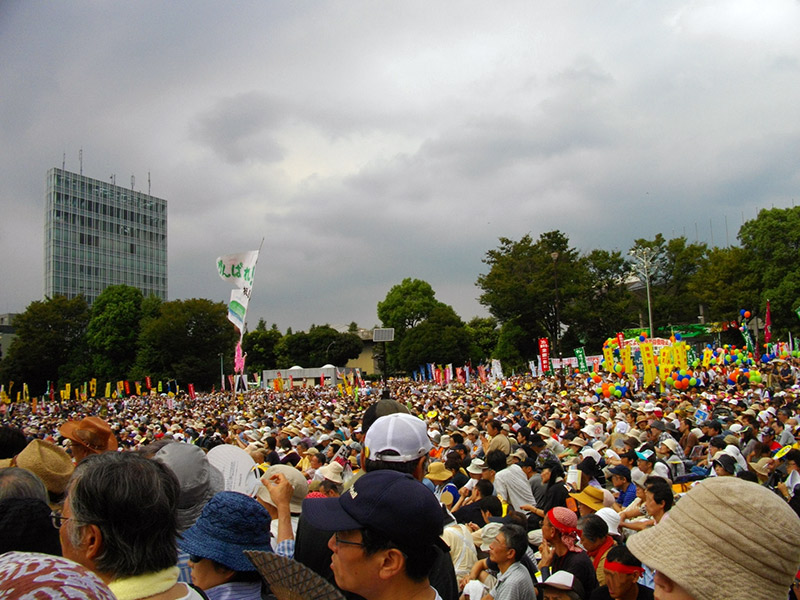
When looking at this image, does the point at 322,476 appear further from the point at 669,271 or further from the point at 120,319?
the point at 120,319

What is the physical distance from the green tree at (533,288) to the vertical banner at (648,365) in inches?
1067

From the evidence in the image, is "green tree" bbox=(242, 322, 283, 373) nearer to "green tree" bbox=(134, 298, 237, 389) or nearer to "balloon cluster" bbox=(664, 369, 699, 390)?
"green tree" bbox=(134, 298, 237, 389)

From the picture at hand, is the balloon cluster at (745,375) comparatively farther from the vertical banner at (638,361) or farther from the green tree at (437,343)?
the green tree at (437,343)

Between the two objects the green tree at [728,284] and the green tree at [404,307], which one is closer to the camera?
the green tree at [728,284]

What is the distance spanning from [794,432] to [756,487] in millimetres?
9887

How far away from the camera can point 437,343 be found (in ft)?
196

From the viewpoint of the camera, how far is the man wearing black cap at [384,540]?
1.82 meters

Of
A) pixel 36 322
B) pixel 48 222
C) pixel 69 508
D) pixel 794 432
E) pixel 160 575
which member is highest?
pixel 48 222

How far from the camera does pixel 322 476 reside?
6.66m

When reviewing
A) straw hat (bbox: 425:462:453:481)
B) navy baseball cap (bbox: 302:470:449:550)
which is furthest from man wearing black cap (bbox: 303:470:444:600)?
straw hat (bbox: 425:462:453:481)

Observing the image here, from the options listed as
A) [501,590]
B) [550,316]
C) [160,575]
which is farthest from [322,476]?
[550,316]

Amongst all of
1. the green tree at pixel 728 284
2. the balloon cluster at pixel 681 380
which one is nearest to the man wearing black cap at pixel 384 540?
the balloon cluster at pixel 681 380

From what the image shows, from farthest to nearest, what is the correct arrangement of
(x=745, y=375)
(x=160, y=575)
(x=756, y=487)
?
(x=745, y=375), (x=160, y=575), (x=756, y=487)

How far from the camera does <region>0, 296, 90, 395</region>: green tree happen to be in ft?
185
